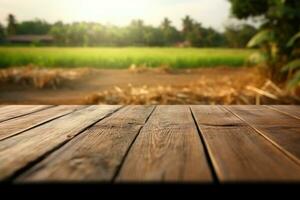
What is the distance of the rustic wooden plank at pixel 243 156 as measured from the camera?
763 millimetres

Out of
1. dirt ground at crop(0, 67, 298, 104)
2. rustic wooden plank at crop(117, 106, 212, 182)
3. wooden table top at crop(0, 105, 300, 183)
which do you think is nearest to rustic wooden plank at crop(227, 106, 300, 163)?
wooden table top at crop(0, 105, 300, 183)

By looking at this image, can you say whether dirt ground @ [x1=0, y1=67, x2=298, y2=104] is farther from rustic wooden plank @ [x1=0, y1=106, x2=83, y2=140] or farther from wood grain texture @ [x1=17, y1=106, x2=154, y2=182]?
wood grain texture @ [x1=17, y1=106, x2=154, y2=182]

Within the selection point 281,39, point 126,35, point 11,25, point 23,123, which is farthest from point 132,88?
point 11,25

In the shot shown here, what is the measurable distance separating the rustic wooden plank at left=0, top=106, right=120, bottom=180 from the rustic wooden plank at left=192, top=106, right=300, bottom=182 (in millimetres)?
441

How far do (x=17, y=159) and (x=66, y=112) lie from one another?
103cm

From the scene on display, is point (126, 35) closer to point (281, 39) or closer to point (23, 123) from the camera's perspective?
point (281, 39)

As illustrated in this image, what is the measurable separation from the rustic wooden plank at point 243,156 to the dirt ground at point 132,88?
4.02 meters

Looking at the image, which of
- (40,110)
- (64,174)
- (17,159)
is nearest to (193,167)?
(64,174)

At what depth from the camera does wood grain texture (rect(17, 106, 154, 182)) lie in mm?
772

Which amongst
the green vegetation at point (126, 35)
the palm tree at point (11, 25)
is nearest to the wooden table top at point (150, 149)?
the green vegetation at point (126, 35)

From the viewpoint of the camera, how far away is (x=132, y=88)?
20.1ft

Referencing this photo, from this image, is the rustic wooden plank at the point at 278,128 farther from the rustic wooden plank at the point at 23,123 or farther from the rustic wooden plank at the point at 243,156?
the rustic wooden plank at the point at 23,123

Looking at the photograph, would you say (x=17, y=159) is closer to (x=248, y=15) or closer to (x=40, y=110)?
(x=40, y=110)

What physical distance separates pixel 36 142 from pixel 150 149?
1.19ft
